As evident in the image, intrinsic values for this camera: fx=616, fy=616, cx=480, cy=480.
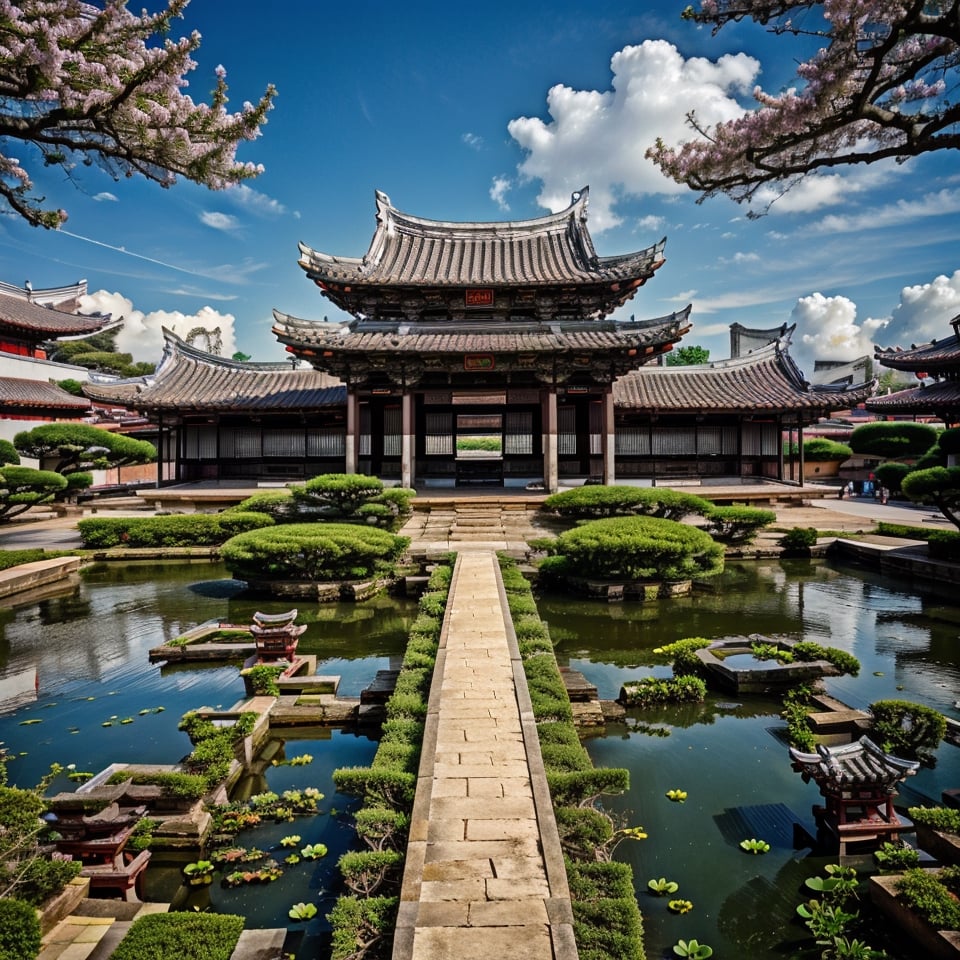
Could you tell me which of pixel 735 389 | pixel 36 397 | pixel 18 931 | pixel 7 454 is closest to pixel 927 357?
pixel 735 389

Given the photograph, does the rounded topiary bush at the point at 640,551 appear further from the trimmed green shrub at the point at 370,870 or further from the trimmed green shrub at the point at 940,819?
the trimmed green shrub at the point at 370,870

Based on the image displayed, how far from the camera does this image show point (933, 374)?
3241 cm

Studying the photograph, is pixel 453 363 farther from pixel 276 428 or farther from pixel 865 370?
pixel 865 370

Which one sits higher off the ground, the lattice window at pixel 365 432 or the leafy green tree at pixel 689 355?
the leafy green tree at pixel 689 355

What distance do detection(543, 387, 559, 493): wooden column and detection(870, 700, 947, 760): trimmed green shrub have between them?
1618 cm

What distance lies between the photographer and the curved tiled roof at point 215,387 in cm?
2688

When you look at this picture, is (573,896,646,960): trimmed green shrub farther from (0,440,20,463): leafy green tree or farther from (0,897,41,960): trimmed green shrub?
(0,440,20,463): leafy green tree

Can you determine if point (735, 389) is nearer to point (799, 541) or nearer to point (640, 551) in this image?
point (799, 541)

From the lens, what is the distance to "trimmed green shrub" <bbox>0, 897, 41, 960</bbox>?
346cm

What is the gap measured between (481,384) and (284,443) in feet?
33.0

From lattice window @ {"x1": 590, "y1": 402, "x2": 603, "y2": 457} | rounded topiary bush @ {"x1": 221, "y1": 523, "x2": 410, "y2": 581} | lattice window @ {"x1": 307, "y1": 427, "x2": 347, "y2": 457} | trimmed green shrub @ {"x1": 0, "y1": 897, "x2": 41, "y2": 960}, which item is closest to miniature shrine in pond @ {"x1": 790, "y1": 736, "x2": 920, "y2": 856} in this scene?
trimmed green shrub @ {"x1": 0, "y1": 897, "x2": 41, "y2": 960}

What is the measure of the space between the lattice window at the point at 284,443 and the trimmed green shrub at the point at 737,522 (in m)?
18.1

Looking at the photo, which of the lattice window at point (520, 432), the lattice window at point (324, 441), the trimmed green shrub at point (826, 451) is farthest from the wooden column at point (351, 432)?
the trimmed green shrub at point (826, 451)

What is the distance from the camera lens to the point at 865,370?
6831cm
